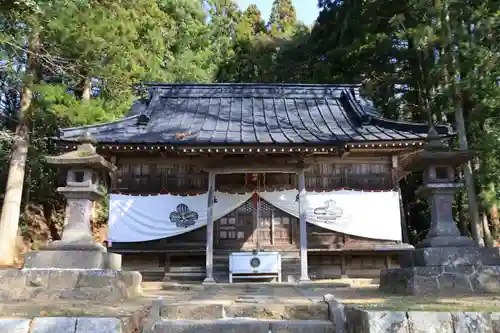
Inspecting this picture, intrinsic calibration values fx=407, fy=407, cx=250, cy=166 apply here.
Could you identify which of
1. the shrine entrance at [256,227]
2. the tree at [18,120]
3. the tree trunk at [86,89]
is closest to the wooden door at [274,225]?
the shrine entrance at [256,227]

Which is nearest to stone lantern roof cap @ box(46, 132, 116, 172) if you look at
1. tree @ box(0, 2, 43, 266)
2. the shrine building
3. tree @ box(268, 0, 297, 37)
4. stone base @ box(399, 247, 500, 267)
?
the shrine building

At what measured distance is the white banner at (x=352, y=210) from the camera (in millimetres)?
10711

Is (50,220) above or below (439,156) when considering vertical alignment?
below

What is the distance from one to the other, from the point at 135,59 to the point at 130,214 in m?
5.87

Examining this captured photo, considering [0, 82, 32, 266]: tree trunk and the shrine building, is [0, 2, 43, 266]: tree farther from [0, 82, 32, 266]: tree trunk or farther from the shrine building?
the shrine building

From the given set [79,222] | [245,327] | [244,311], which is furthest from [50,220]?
[245,327]

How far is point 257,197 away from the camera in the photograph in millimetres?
11133

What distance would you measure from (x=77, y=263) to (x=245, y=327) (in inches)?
136

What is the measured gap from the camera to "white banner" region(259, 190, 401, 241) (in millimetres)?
10711

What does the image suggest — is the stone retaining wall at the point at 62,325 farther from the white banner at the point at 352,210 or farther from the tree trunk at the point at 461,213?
the tree trunk at the point at 461,213

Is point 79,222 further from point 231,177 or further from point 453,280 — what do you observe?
point 453,280

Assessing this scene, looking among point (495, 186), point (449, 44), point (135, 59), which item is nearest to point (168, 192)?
point (135, 59)

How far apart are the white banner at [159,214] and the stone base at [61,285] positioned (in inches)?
161

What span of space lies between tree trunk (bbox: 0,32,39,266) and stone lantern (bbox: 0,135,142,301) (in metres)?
5.91
